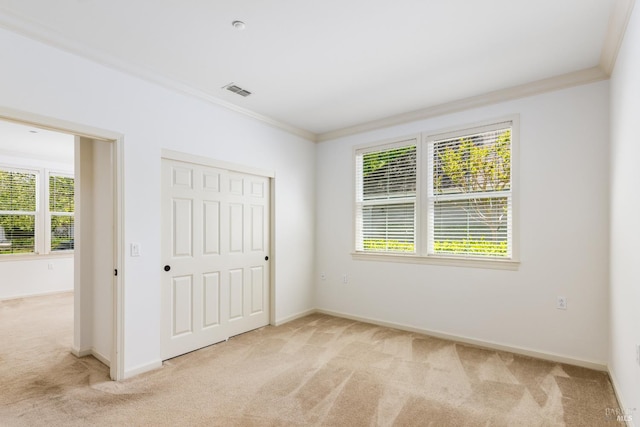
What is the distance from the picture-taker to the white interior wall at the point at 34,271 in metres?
5.96

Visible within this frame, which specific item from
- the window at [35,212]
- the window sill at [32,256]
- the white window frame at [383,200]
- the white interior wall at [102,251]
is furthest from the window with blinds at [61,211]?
the white window frame at [383,200]

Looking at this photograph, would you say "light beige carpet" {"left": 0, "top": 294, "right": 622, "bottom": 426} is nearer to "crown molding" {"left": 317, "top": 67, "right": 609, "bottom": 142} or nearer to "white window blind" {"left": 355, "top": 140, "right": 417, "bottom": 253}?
"white window blind" {"left": 355, "top": 140, "right": 417, "bottom": 253}

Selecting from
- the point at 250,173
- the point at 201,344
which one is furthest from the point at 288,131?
the point at 201,344

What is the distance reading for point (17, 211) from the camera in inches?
245

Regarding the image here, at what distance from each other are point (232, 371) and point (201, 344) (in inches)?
28.6

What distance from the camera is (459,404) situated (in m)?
2.39

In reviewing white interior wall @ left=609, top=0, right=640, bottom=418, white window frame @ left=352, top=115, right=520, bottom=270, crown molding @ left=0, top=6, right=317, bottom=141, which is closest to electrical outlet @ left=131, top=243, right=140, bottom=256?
crown molding @ left=0, top=6, right=317, bottom=141

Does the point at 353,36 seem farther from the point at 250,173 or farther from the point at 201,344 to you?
the point at 201,344

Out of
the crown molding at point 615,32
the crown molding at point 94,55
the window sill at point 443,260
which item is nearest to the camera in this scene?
the crown molding at point 615,32

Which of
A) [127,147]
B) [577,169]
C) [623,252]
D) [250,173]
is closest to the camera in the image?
[623,252]

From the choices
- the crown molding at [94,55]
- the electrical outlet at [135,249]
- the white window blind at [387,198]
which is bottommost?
the electrical outlet at [135,249]

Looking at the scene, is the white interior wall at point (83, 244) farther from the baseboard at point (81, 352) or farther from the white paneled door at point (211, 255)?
the white paneled door at point (211, 255)

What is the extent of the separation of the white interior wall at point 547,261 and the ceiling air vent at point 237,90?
206 cm

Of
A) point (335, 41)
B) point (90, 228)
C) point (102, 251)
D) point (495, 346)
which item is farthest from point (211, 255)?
point (495, 346)
